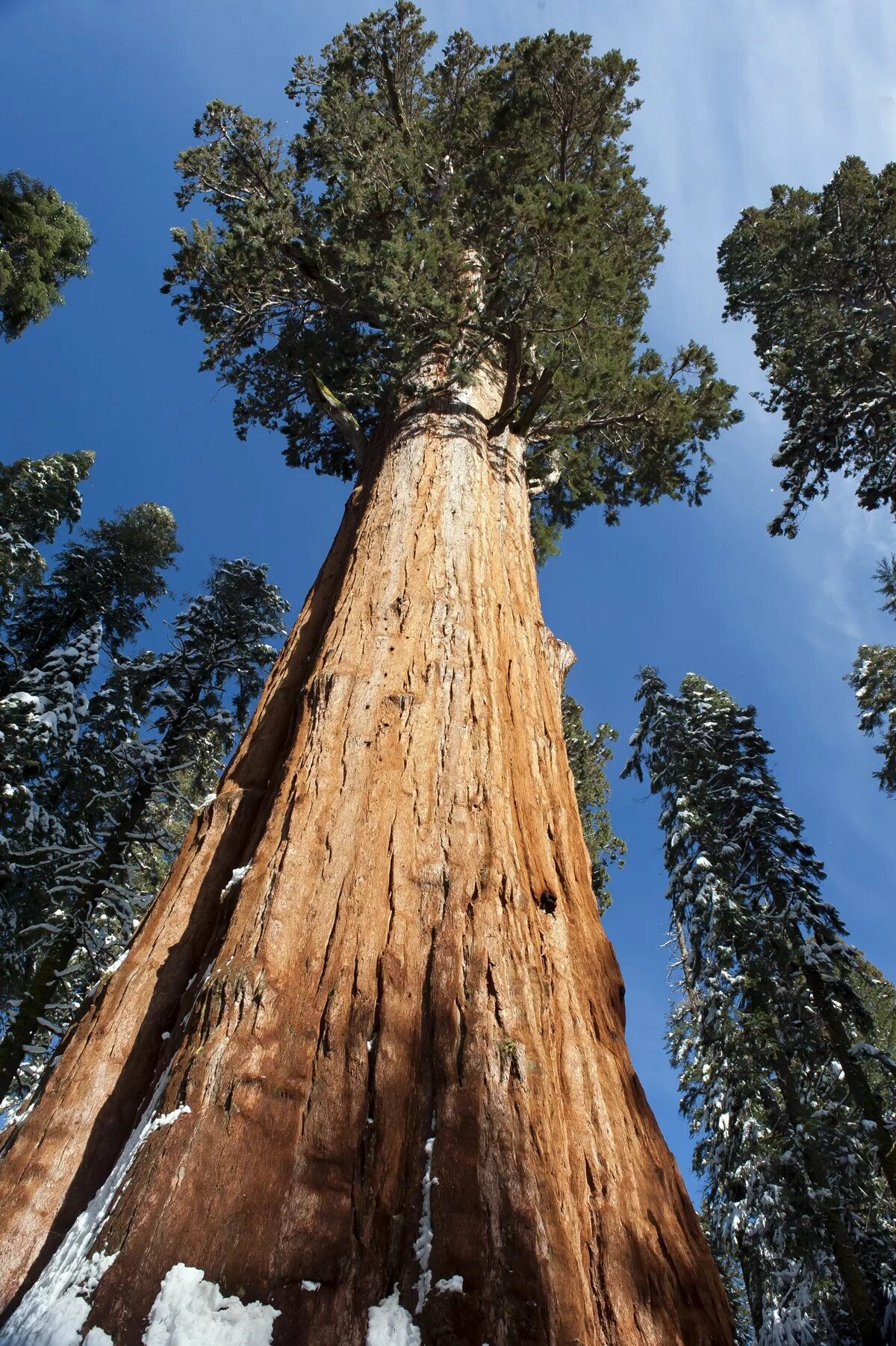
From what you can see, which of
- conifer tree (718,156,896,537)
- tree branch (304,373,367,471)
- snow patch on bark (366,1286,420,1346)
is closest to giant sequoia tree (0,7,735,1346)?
snow patch on bark (366,1286,420,1346)

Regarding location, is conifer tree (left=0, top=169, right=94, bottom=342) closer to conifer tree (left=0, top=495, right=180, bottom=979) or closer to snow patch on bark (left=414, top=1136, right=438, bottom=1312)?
conifer tree (left=0, top=495, right=180, bottom=979)

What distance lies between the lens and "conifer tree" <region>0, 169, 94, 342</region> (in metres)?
12.4

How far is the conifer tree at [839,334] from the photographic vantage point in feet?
40.1

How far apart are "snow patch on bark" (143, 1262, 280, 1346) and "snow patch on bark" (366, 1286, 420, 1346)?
212mm

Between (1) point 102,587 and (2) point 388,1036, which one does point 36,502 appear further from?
(2) point 388,1036

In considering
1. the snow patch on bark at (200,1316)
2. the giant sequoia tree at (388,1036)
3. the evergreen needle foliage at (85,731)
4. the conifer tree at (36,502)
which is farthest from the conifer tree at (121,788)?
the snow patch on bark at (200,1316)

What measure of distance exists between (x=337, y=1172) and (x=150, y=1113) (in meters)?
0.57

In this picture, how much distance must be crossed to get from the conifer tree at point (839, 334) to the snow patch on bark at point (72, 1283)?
45.4 ft

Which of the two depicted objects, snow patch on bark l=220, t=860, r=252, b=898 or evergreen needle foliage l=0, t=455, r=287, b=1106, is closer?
snow patch on bark l=220, t=860, r=252, b=898

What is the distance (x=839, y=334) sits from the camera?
1243 centimetres

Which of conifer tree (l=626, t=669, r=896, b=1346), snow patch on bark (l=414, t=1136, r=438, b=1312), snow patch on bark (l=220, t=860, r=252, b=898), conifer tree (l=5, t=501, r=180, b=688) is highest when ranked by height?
conifer tree (l=5, t=501, r=180, b=688)

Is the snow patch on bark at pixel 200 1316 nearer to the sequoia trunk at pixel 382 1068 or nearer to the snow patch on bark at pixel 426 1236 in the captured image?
the sequoia trunk at pixel 382 1068

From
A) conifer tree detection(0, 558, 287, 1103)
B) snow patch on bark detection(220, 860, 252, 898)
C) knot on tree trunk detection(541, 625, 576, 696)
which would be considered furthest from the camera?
conifer tree detection(0, 558, 287, 1103)

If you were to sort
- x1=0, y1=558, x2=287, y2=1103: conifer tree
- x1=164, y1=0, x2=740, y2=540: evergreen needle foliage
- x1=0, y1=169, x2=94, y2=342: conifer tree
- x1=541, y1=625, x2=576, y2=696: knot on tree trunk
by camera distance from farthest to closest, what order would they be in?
x1=0, y1=169, x2=94, y2=342: conifer tree, x1=0, y1=558, x2=287, y2=1103: conifer tree, x1=164, y1=0, x2=740, y2=540: evergreen needle foliage, x1=541, y1=625, x2=576, y2=696: knot on tree trunk
